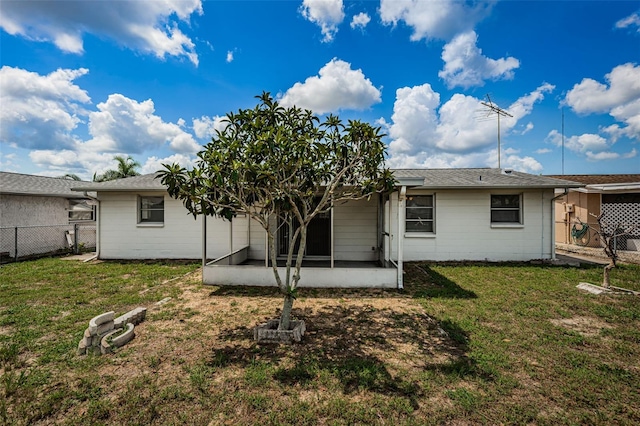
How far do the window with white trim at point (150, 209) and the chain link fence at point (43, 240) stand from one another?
371 cm

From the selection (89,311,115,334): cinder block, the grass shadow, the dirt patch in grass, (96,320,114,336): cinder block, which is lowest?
the grass shadow

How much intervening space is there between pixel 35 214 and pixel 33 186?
63.6 inches

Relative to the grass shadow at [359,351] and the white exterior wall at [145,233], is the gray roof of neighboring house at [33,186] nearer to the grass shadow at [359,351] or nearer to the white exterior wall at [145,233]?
the white exterior wall at [145,233]

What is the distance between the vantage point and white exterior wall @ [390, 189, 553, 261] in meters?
9.71

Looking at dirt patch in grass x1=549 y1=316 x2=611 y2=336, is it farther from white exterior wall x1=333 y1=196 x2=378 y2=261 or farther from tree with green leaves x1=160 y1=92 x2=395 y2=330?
white exterior wall x1=333 y1=196 x2=378 y2=261

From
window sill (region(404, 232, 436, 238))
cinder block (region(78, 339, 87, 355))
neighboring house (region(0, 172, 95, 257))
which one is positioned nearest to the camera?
cinder block (region(78, 339, 87, 355))

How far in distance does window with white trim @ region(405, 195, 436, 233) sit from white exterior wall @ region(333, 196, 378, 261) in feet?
5.04

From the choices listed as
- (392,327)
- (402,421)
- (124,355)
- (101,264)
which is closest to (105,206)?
(101,264)

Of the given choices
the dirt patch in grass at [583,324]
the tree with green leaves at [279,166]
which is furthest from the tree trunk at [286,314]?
the dirt patch in grass at [583,324]

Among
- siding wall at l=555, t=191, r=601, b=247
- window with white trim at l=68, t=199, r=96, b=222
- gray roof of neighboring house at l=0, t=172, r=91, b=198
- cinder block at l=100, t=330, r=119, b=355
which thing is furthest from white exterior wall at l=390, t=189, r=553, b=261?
window with white trim at l=68, t=199, r=96, b=222

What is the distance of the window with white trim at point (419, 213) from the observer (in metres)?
10.1

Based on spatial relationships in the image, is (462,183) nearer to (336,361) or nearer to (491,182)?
(491,182)

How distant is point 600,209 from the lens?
11.9 m

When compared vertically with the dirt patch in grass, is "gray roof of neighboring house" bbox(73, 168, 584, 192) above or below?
above
